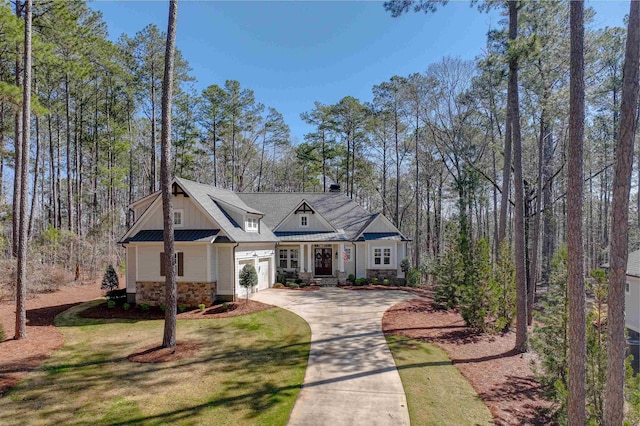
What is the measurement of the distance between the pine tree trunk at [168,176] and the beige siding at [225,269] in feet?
17.8

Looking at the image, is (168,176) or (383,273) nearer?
(168,176)

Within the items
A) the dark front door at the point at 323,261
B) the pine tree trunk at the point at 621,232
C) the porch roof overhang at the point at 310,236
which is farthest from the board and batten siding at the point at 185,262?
the pine tree trunk at the point at 621,232

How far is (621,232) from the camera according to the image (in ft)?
16.1

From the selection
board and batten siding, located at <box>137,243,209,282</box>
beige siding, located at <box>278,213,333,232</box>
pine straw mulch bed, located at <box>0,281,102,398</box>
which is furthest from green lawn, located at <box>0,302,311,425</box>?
beige siding, located at <box>278,213,333,232</box>

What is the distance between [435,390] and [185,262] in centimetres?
1163

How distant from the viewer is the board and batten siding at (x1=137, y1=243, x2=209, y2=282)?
14.6m

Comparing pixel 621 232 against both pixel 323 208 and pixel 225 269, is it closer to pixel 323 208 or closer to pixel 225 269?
pixel 225 269

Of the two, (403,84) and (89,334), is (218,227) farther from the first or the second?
(403,84)

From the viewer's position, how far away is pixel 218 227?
1524 centimetres

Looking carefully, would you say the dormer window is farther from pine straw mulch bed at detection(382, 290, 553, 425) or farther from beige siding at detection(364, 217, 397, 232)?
pine straw mulch bed at detection(382, 290, 553, 425)

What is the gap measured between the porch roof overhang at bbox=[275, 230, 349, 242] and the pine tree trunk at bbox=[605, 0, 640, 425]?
1684 centimetres

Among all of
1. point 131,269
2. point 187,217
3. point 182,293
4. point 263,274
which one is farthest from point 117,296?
point 263,274

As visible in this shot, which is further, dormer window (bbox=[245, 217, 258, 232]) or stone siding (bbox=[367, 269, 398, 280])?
stone siding (bbox=[367, 269, 398, 280])

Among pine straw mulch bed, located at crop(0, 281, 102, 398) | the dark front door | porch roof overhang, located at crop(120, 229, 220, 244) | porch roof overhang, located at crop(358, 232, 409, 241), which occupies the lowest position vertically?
pine straw mulch bed, located at crop(0, 281, 102, 398)
